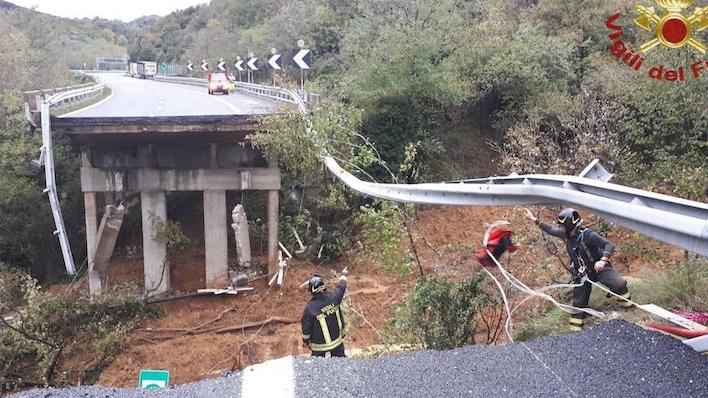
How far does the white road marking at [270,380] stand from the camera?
15.0 ft

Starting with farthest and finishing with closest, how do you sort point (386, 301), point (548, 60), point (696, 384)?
point (548, 60) < point (386, 301) < point (696, 384)

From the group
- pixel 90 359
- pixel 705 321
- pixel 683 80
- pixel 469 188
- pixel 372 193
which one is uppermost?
pixel 683 80

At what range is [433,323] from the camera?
23.2ft

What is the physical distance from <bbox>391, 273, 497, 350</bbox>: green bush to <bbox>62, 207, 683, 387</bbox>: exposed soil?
247 centimetres

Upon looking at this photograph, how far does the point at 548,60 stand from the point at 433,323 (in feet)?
52.7

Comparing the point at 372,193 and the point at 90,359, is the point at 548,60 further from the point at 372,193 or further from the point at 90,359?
the point at 90,359

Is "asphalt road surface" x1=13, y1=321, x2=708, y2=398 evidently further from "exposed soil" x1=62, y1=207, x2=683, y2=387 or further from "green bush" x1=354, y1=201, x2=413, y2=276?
"exposed soil" x1=62, y1=207, x2=683, y2=387

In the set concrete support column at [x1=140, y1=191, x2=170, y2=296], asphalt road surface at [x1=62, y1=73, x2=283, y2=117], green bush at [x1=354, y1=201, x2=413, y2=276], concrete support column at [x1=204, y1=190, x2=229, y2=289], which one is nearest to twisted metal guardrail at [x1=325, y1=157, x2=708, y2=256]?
green bush at [x1=354, y1=201, x2=413, y2=276]

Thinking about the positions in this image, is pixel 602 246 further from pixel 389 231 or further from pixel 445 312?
pixel 389 231

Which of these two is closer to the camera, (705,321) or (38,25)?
(705,321)

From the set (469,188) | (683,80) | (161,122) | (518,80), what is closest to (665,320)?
(469,188)

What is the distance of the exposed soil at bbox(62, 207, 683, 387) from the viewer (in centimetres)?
1232

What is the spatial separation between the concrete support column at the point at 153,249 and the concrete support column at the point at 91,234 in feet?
4.83

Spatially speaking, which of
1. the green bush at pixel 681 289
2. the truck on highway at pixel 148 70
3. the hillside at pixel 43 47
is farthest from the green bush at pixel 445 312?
the truck on highway at pixel 148 70
